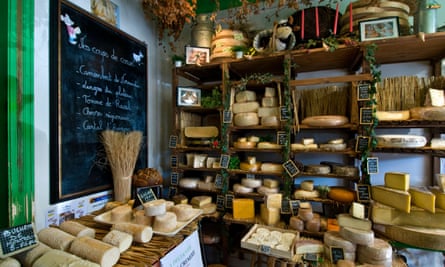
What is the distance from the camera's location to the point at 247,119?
6.80 ft

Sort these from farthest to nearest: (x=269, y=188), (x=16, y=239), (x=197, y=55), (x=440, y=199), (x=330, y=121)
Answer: (x=197, y=55), (x=269, y=188), (x=330, y=121), (x=440, y=199), (x=16, y=239)

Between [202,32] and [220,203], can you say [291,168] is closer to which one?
[220,203]

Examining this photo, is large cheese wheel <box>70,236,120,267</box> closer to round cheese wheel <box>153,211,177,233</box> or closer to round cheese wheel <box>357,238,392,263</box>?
round cheese wheel <box>153,211,177,233</box>

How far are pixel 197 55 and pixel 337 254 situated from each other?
81.6 inches

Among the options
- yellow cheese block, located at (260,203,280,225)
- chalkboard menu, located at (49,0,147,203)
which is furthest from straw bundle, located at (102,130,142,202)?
yellow cheese block, located at (260,203,280,225)

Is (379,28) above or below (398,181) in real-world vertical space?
above

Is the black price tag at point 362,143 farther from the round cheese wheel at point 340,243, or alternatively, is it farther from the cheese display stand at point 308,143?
the round cheese wheel at point 340,243

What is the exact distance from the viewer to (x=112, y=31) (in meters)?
2.08

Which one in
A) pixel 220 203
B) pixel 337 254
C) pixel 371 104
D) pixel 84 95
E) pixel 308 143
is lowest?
pixel 337 254

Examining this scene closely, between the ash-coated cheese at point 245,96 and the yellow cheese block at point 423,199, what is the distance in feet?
4.73

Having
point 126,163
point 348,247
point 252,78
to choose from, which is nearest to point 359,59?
point 252,78

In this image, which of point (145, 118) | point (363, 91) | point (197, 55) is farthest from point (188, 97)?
point (363, 91)

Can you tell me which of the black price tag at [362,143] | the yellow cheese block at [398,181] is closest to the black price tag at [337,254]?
the yellow cheese block at [398,181]

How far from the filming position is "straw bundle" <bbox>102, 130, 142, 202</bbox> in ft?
6.07
